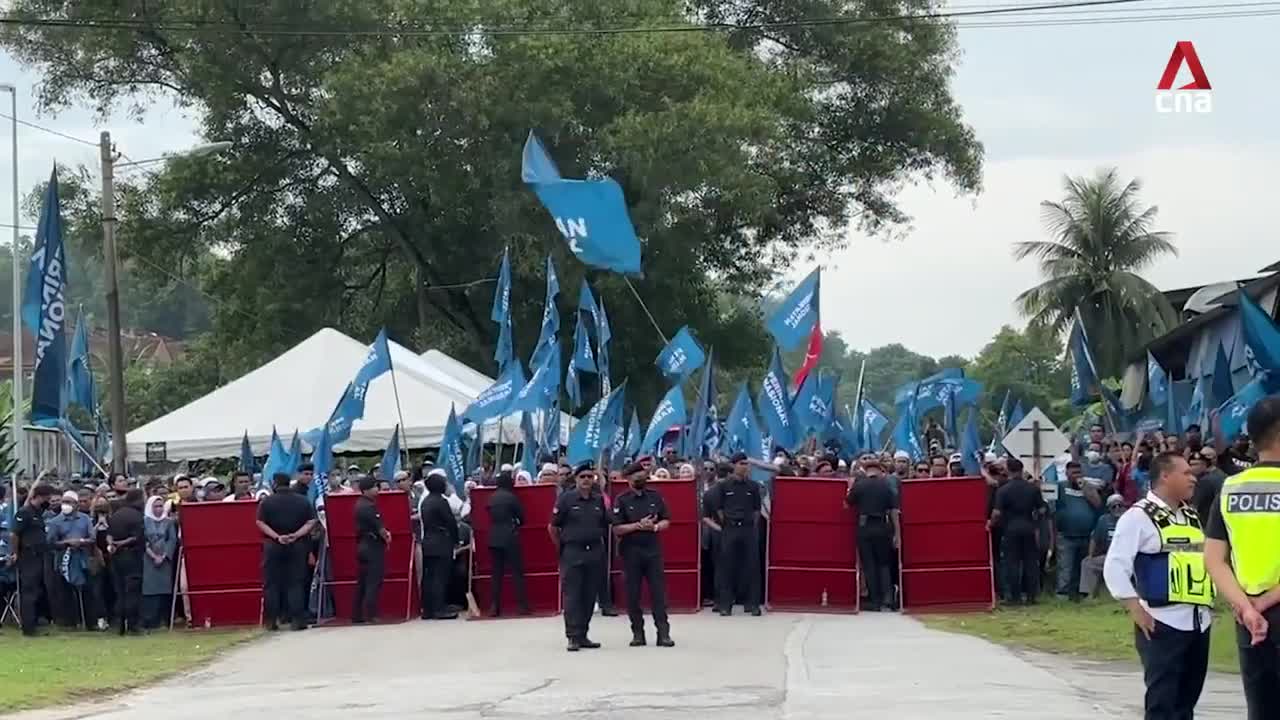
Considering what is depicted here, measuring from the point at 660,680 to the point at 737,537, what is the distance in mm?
7322

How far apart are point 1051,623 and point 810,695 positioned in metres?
7.56

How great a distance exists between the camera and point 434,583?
77.9ft

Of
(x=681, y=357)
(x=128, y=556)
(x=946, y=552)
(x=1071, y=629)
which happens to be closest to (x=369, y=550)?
(x=128, y=556)

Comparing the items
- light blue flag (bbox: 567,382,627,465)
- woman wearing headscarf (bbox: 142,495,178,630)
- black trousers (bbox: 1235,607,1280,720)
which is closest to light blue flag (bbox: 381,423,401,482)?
light blue flag (bbox: 567,382,627,465)

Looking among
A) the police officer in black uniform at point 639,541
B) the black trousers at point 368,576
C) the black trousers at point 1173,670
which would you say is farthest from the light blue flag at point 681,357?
the black trousers at point 1173,670

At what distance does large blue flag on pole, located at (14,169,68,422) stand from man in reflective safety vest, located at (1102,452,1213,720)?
18.4 metres

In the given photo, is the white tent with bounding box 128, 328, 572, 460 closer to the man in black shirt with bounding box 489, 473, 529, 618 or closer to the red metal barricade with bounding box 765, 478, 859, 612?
the man in black shirt with bounding box 489, 473, 529, 618

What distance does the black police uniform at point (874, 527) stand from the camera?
2277cm

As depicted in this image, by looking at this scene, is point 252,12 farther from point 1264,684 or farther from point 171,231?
point 1264,684

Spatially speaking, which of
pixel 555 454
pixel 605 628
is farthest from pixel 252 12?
pixel 605 628

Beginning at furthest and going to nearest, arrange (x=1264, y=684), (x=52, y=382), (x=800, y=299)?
(x=800, y=299) < (x=52, y=382) < (x=1264, y=684)

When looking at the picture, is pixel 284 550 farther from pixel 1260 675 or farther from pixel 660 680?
pixel 1260 675

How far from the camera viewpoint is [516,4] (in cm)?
4338

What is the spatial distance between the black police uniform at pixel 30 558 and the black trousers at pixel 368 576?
391 cm
